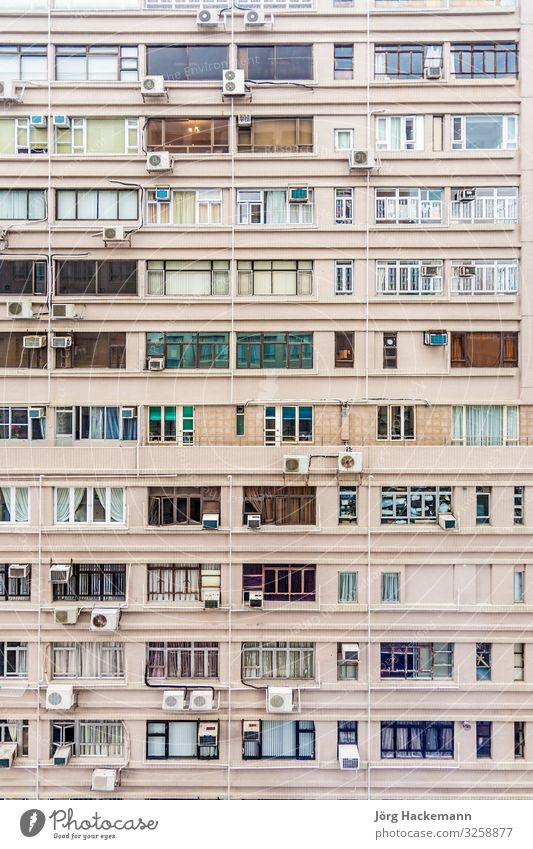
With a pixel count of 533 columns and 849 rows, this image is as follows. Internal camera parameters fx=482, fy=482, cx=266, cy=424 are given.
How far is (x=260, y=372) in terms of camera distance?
6.33 m

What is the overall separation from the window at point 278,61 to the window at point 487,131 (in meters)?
2.07

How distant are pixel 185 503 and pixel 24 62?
20.3 feet

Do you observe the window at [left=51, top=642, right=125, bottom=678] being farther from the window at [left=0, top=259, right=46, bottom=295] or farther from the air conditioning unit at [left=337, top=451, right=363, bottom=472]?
the window at [left=0, top=259, right=46, bottom=295]

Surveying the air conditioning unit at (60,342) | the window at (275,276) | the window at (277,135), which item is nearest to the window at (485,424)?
the window at (275,276)

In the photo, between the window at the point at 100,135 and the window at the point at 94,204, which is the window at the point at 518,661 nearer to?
the window at the point at 94,204

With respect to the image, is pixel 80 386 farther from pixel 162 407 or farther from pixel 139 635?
pixel 139 635

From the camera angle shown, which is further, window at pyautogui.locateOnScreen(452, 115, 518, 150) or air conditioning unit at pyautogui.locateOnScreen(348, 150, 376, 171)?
window at pyautogui.locateOnScreen(452, 115, 518, 150)

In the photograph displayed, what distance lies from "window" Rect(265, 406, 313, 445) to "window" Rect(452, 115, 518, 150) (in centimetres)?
406

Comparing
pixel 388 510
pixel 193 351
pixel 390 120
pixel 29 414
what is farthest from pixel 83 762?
pixel 390 120

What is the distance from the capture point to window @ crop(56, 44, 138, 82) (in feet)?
20.7

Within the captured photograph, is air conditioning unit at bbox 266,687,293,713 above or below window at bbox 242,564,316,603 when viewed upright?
below

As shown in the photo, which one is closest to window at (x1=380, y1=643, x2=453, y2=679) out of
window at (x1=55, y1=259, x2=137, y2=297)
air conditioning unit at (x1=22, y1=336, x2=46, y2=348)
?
window at (x1=55, y1=259, x2=137, y2=297)
